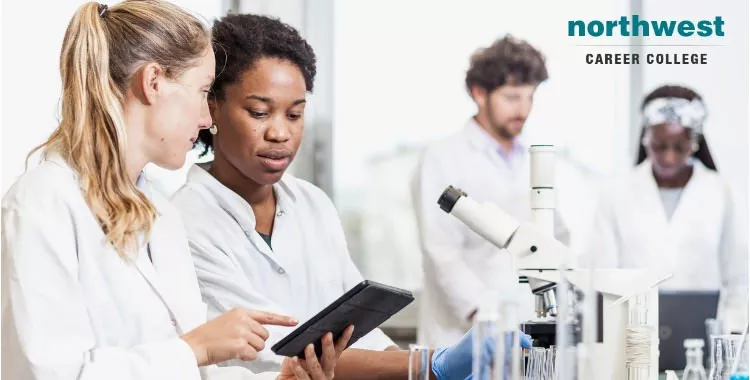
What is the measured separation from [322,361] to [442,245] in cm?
155

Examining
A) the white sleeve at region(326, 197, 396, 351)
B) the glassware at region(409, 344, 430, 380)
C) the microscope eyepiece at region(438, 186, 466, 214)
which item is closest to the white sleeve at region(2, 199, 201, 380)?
the glassware at region(409, 344, 430, 380)

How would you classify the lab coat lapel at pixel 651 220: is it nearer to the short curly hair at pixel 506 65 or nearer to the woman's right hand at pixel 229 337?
the short curly hair at pixel 506 65

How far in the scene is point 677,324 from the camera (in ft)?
9.47

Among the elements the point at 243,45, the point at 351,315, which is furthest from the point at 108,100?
the point at 243,45

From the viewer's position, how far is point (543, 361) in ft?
5.76

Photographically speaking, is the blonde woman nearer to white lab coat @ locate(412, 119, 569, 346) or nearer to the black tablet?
the black tablet

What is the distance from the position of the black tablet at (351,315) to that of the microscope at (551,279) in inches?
9.7

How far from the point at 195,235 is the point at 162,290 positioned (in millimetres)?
612

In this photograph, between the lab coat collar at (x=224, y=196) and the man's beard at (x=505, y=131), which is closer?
the lab coat collar at (x=224, y=196)

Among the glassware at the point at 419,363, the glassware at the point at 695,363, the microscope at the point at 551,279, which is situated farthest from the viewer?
the microscope at the point at 551,279

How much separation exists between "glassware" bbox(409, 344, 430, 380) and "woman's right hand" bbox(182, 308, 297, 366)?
0.27 meters

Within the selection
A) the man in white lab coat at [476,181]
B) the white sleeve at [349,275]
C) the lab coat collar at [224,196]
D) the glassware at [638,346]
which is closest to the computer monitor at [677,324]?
the man in white lab coat at [476,181]

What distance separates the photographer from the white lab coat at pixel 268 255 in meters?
2.50

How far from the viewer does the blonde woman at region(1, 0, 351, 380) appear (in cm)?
172
